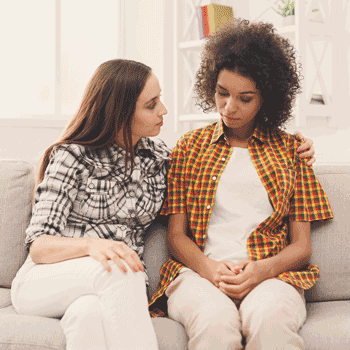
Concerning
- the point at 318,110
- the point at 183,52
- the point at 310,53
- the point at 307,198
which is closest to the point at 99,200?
the point at 307,198

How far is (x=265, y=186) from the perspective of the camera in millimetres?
1373

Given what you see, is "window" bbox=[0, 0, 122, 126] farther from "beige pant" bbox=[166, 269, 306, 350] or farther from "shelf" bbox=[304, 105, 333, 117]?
"beige pant" bbox=[166, 269, 306, 350]

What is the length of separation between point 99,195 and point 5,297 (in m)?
0.43

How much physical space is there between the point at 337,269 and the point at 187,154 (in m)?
0.60

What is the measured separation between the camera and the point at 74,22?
2912 mm

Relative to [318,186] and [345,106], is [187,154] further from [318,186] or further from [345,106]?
[345,106]

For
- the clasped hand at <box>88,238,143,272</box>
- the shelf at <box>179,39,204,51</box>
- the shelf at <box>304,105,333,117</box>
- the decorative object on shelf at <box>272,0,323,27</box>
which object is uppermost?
the decorative object on shelf at <box>272,0,323,27</box>

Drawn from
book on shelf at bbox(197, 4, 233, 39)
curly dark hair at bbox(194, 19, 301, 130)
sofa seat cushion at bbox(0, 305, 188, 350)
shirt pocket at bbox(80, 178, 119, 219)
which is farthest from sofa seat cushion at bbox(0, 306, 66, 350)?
book on shelf at bbox(197, 4, 233, 39)

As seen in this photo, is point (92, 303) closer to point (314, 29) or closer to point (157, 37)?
point (314, 29)

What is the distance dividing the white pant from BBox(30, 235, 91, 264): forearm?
20 mm

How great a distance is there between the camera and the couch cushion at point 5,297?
1299 millimetres

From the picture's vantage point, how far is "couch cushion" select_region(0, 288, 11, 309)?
1.30m

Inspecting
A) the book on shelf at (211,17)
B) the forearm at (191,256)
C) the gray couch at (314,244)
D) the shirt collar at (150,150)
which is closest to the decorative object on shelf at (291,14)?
the book on shelf at (211,17)

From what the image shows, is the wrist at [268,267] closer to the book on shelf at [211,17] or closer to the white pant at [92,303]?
the white pant at [92,303]
